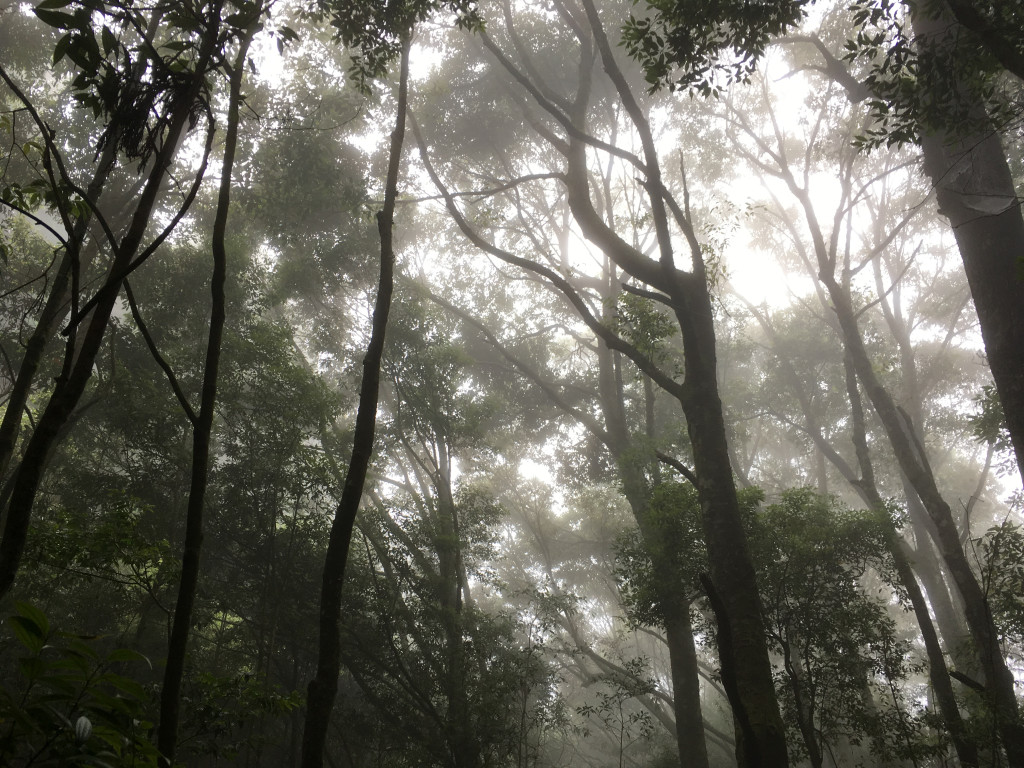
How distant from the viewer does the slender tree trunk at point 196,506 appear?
204cm

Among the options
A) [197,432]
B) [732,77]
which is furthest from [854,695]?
[197,432]

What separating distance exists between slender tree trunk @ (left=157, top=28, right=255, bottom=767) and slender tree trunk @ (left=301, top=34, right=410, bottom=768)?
2.23ft

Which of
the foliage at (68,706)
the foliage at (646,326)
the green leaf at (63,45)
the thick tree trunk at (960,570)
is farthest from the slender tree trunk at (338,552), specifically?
the thick tree trunk at (960,570)

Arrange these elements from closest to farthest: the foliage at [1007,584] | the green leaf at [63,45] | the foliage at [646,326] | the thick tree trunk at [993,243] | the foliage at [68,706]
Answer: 1. the foliage at [68,706]
2. the green leaf at [63,45]
3. the thick tree trunk at [993,243]
4. the foliage at [646,326]
5. the foliage at [1007,584]

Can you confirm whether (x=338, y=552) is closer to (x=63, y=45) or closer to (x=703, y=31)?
(x=63, y=45)

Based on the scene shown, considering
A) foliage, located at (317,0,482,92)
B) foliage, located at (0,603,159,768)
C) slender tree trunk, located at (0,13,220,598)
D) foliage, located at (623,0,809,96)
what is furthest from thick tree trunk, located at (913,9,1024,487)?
foliage, located at (0,603,159,768)

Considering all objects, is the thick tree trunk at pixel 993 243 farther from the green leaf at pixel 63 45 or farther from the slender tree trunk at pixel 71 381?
the green leaf at pixel 63 45

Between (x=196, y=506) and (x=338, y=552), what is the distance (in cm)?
98

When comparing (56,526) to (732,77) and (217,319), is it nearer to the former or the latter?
(217,319)

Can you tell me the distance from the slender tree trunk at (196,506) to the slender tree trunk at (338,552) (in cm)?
68

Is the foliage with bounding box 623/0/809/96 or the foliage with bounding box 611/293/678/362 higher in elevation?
the foliage with bounding box 623/0/809/96

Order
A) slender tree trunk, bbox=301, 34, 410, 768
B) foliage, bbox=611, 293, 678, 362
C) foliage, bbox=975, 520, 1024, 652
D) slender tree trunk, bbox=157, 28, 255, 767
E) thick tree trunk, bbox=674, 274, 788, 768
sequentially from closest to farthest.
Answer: slender tree trunk, bbox=157, 28, 255, 767 → slender tree trunk, bbox=301, 34, 410, 768 → thick tree trunk, bbox=674, 274, 788, 768 → foliage, bbox=611, 293, 678, 362 → foliage, bbox=975, 520, 1024, 652

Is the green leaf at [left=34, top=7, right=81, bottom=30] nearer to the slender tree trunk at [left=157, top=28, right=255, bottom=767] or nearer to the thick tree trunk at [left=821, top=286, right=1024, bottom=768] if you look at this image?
the slender tree trunk at [left=157, top=28, right=255, bottom=767]

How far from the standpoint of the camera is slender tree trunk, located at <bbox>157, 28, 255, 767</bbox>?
2.04 metres
